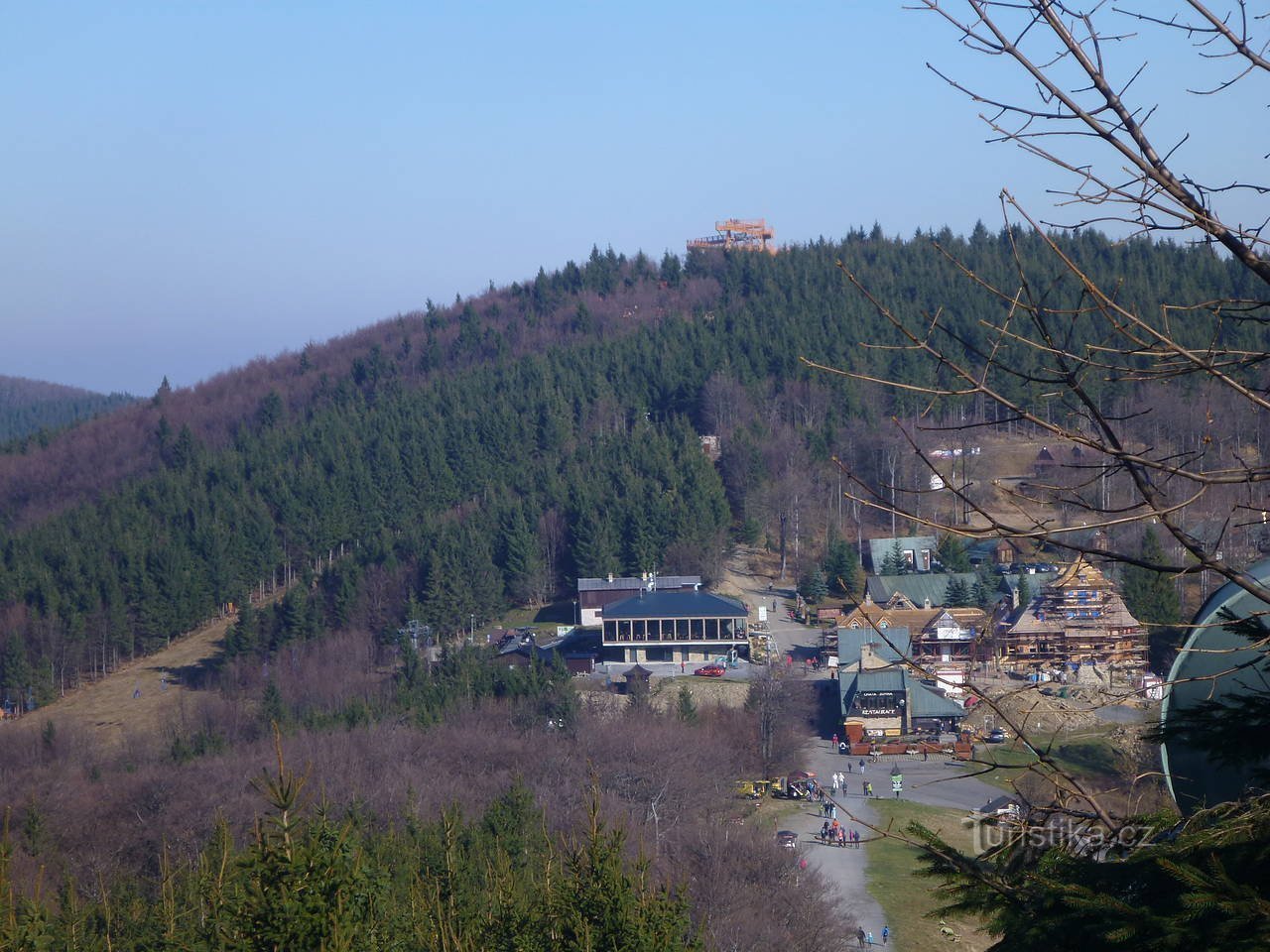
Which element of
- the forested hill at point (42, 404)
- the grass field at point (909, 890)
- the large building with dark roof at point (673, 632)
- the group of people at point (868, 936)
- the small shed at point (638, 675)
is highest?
the forested hill at point (42, 404)

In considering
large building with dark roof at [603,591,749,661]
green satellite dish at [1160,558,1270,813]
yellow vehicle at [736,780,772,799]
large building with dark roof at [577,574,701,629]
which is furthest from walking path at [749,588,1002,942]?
green satellite dish at [1160,558,1270,813]

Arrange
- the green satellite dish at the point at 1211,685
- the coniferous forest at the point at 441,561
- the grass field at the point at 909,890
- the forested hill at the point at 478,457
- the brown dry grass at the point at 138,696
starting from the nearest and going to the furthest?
the green satellite dish at the point at 1211,685
the coniferous forest at the point at 441,561
the grass field at the point at 909,890
the brown dry grass at the point at 138,696
the forested hill at the point at 478,457

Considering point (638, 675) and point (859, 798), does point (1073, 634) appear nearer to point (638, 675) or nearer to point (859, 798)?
point (859, 798)

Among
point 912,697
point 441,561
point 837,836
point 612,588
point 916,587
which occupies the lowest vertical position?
point 837,836

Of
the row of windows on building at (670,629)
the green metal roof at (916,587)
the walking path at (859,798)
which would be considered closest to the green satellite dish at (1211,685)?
the walking path at (859,798)

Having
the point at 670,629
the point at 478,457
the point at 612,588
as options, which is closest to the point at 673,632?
the point at 670,629

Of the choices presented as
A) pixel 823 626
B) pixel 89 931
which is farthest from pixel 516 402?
pixel 89 931

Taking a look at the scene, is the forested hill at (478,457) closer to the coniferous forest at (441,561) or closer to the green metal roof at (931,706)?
the coniferous forest at (441,561)
